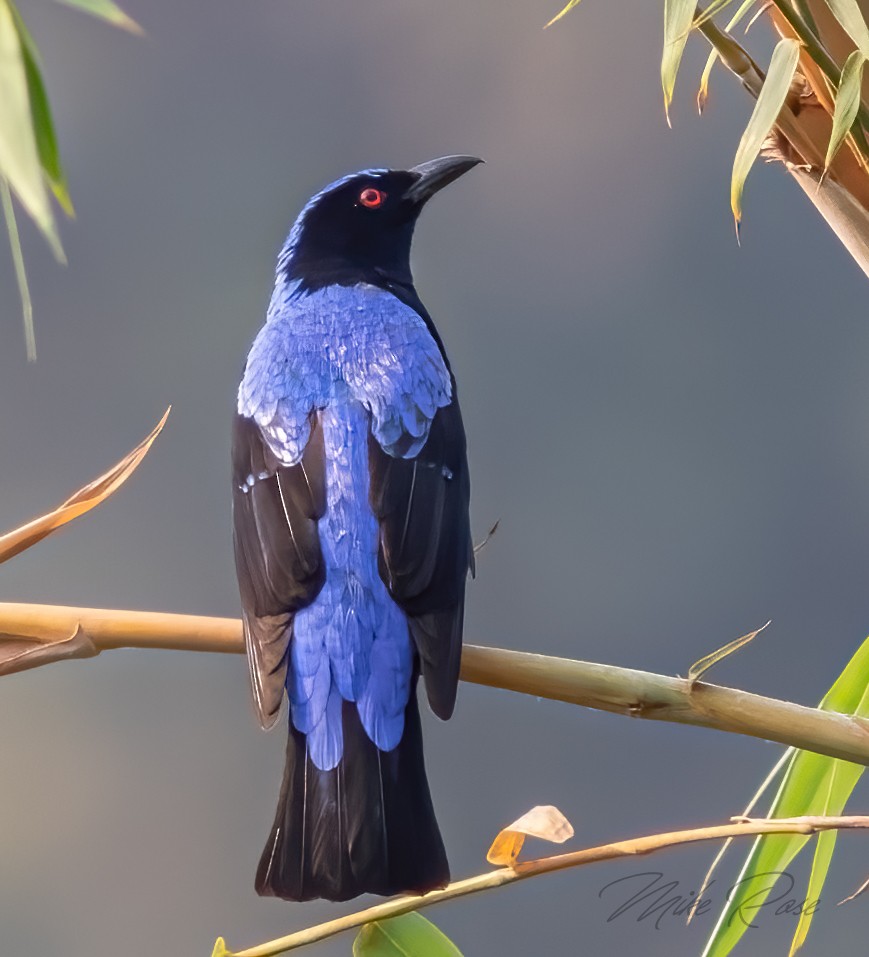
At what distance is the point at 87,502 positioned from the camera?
1.01m

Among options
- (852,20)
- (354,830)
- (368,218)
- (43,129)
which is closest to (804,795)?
(354,830)

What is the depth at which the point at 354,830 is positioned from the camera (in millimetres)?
1086

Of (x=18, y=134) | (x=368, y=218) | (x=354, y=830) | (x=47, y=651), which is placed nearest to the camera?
(x=18, y=134)

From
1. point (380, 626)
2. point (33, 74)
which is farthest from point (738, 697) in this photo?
point (33, 74)

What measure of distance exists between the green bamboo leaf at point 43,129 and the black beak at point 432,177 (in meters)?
1.18

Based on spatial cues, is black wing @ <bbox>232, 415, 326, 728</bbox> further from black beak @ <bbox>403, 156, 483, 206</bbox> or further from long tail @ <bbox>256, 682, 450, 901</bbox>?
black beak @ <bbox>403, 156, 483, 206</bbox>

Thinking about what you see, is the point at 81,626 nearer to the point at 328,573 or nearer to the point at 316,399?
the point at 328,573

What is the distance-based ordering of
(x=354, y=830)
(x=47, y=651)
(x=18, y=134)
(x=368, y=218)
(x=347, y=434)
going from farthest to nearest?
(x=368, y=218) → (x=347, y=434) → (x=354, y=830) → (x=47, y=651) → (x=18, y=134)

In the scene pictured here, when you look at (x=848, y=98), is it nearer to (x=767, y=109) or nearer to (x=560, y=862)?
(x=767, y=109)

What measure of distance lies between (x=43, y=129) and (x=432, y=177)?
1.21 metres

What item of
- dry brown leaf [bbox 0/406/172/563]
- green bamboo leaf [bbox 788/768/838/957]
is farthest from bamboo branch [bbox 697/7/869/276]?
dry brown leaf [bbox 0/406/172/563]

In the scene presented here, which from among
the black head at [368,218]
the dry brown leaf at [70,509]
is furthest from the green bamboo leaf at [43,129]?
the black head at [368,218]

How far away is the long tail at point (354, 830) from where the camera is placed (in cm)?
108

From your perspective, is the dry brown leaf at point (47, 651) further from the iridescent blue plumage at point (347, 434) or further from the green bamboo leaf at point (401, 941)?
the green bamboo leaf at point (401, 941)
